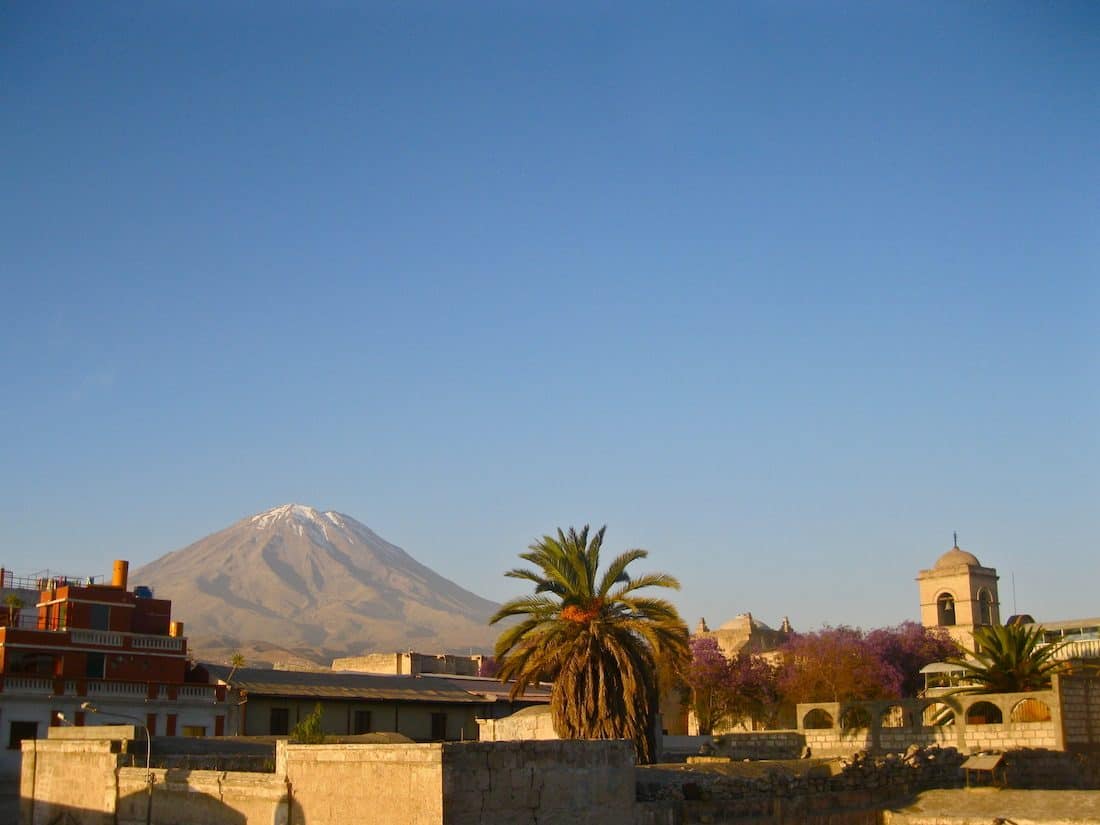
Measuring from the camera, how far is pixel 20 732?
132ft

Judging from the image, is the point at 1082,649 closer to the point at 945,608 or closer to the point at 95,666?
the point at 945,608

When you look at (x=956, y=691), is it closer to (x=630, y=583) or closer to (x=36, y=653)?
(x=630, y=583)

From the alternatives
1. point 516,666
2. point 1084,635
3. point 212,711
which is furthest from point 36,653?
point 1084,635

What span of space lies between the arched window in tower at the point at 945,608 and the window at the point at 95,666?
5865 centimetres

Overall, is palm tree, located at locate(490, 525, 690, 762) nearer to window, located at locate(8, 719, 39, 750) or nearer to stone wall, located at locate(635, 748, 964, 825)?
stone wall, located at locate(635, 748, 964, 825)

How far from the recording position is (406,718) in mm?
49469

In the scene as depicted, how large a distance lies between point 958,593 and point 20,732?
2449 inches

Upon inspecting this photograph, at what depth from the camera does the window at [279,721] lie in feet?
152

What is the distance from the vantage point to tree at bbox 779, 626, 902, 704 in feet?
216

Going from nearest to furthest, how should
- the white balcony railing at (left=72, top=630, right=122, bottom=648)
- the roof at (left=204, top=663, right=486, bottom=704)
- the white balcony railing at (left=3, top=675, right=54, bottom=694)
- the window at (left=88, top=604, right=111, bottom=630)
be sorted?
the white balcony railing at (left=3, top=675, right=54, bottom=694)
the white balcony railing at (left=72, top=630, right=122, bottom=648)
the window at (left=88, top=604, right=111, bottom=630)
the roof at (left=204, top=663, right=486, bottom=704)

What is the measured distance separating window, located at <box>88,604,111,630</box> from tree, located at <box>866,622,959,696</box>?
140 feet

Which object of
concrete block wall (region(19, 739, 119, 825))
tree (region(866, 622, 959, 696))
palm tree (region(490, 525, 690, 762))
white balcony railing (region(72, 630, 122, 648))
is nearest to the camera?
concrete block wall (region(19, 739, 119, 825))

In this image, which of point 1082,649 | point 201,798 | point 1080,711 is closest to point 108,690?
point 201,798

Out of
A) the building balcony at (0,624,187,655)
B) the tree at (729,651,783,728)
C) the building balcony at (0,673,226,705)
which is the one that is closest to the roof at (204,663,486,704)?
the building balcony at (0,673,226,705)
